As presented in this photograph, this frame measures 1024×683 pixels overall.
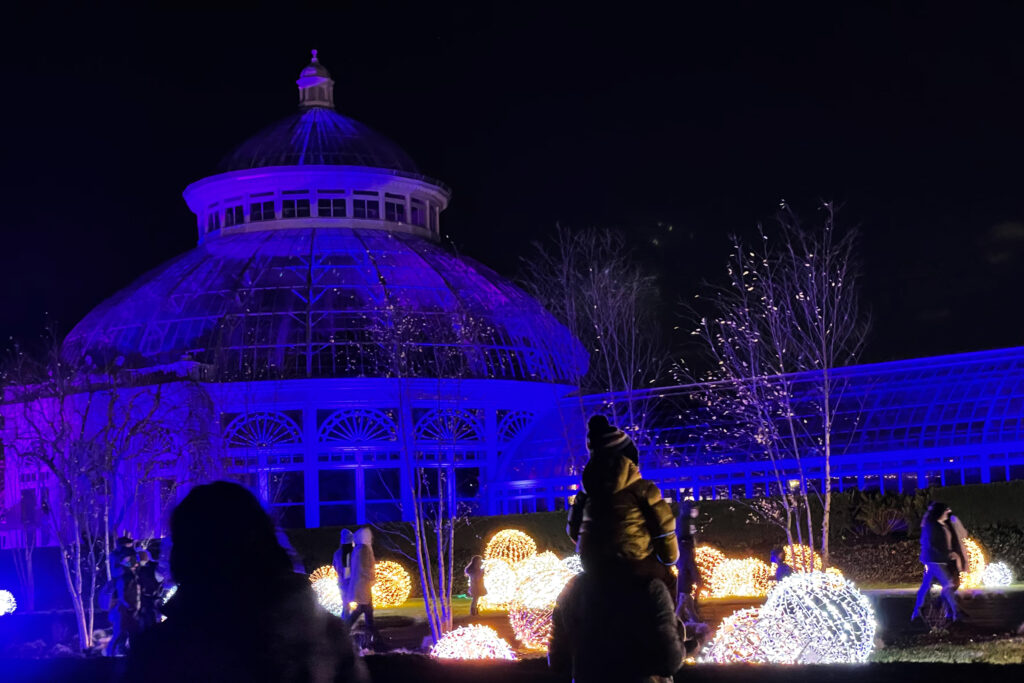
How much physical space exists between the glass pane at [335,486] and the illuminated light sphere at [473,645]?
28.9 meters

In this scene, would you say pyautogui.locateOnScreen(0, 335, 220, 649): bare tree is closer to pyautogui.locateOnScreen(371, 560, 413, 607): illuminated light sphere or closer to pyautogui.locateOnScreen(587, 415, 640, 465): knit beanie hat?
pyautogui.locateOnScreen(371, 560, 413, 607): illuminated light sphere

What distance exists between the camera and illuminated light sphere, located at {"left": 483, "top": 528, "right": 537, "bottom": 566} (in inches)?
1182

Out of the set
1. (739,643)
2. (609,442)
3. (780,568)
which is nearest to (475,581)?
(780,568)

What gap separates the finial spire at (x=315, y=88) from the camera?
55312 millimetres

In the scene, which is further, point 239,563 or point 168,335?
point 168,335

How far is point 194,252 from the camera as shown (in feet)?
164

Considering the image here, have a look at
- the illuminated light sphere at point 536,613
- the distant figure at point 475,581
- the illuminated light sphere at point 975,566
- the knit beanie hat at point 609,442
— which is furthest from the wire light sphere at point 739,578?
the knit beanie hat at point 609,442

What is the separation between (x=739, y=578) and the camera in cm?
2653

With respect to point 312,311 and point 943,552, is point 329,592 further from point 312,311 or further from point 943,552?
point 312,311

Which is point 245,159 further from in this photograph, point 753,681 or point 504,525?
point 753,681

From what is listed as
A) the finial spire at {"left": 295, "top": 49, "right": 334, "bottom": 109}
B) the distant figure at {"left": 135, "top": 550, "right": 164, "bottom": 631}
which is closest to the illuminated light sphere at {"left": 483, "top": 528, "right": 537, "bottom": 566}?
the distant figure at {"left": 135, "top": 550, "right": 164, "bottom": 631}

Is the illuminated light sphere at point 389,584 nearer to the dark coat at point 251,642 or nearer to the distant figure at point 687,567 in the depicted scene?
the distant figure at point 687,567

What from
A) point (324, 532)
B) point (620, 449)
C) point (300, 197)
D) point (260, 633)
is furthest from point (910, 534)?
point (300, 197)

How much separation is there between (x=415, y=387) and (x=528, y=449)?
4868 millimetres
